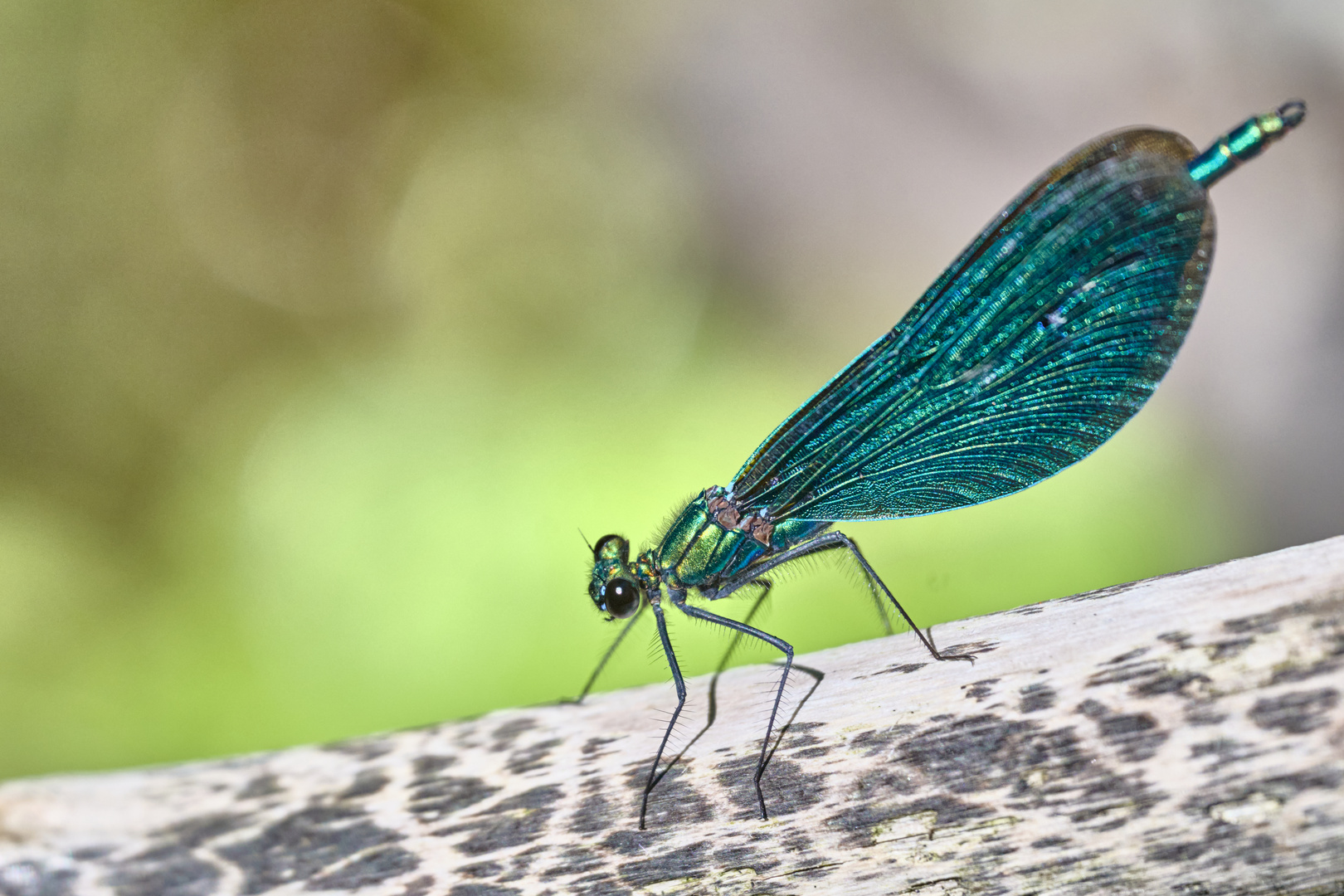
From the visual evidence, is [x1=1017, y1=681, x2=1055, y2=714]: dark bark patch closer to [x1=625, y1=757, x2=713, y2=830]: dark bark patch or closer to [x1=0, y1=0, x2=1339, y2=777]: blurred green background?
[x1=625, y1=757, x2=713, y2=830]: dark bark patch

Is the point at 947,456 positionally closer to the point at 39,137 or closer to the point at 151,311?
the point at 151,311

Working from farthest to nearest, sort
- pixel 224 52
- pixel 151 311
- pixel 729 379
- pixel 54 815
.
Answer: pixel 224 52, pixel 151 311, pixel 729 379, pixel 54 815

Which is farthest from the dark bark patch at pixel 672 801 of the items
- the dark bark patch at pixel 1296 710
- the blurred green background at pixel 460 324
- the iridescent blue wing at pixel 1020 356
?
the dark bark patch at pixel 1296 710

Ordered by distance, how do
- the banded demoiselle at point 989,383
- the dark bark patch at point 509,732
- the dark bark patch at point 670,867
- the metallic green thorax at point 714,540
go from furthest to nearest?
the metallic green thorax at point 714,540 → the dark bark patch at point 509,732 → the banded demoiselle at point 989,383 → the dark bark patch at point 670,867

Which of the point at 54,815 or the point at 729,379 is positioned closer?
the point at 54,815

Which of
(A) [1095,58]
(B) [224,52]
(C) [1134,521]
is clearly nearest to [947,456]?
(C) [1134,521]

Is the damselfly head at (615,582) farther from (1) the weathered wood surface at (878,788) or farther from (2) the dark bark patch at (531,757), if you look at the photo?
(2) the dark bark patch at (531,757)

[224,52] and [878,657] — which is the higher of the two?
[224,52]

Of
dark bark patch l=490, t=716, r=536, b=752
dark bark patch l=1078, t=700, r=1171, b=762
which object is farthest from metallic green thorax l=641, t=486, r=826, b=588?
dark bark patch l=1078, t=700, r=1171, b=762
